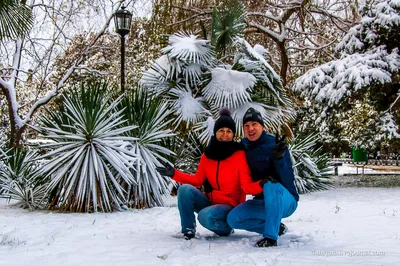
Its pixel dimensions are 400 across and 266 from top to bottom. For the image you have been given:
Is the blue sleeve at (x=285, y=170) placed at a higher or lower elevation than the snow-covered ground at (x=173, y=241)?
higher

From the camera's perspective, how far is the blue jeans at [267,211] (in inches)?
144

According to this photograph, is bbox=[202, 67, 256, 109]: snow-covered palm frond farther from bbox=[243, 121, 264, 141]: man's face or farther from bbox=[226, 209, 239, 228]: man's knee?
bbox=[226, 209, 239, 228]: man's knee

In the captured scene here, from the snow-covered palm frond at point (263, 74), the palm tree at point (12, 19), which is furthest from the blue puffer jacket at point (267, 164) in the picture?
the palm tree at point (12, 19)

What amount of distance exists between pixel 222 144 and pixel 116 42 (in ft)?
54.0

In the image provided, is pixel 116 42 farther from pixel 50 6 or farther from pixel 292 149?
pixel 292 149

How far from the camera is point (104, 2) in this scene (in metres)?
14.2

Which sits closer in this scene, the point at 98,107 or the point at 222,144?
the point at 222,144

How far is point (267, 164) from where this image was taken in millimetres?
3824

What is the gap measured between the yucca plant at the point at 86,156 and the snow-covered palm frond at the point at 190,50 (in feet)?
7.57

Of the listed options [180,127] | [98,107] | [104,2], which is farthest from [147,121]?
[104,2]

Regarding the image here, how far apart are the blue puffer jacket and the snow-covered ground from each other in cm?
57

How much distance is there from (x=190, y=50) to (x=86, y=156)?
3314 millimetres

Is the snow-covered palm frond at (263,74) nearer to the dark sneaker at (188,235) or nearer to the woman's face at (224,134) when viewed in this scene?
the woman's face at (224,134)

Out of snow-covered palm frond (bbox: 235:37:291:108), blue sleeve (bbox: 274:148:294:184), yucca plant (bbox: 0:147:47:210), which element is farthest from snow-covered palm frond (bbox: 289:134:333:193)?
blue sleeve (bbox: 274:148:294:184)
